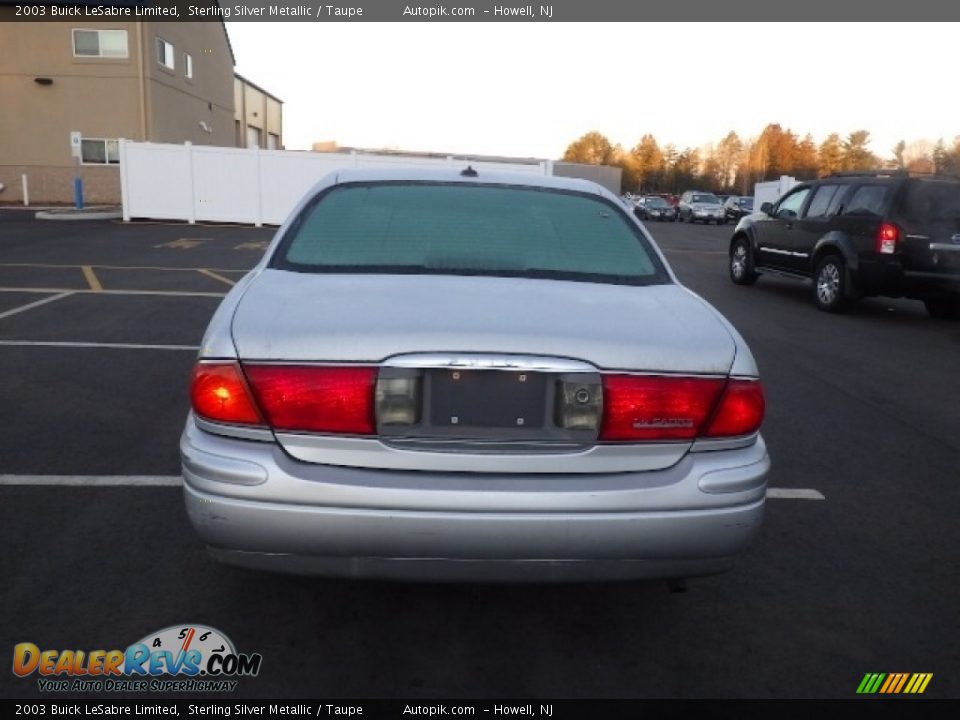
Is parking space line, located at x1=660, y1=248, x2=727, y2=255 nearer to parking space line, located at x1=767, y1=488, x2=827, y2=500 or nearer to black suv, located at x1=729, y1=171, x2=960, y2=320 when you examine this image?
Answer: black suv, located at x1=729, y1=171, x2=960, y2=320

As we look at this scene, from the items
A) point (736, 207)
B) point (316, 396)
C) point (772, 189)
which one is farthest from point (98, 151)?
point (316, 396)

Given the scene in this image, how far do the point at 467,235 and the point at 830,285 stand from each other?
9.14 m

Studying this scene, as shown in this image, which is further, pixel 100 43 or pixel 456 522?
pixel 100 43

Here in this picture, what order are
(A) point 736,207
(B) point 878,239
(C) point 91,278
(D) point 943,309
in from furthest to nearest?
(A) point 736,207 < (C) point 91,278 < (D) point 943,309 < (B) point 878,239

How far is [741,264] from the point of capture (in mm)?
14039

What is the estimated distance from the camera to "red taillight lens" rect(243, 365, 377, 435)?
2.35m

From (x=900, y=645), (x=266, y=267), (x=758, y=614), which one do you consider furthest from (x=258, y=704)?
(x=900, y=645)

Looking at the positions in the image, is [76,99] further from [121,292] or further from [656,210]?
[656,210]

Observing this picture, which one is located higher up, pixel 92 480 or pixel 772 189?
pixel 772 189

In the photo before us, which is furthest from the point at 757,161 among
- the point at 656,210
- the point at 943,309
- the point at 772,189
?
the point at 943,309

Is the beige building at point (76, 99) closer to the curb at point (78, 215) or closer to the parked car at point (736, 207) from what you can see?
the curb at point (78, 215)

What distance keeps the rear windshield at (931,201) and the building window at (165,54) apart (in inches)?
1162

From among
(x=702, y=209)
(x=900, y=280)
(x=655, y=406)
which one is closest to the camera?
(x=655, y=406)

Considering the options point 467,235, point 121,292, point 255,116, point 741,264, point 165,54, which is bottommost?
point 121,292
